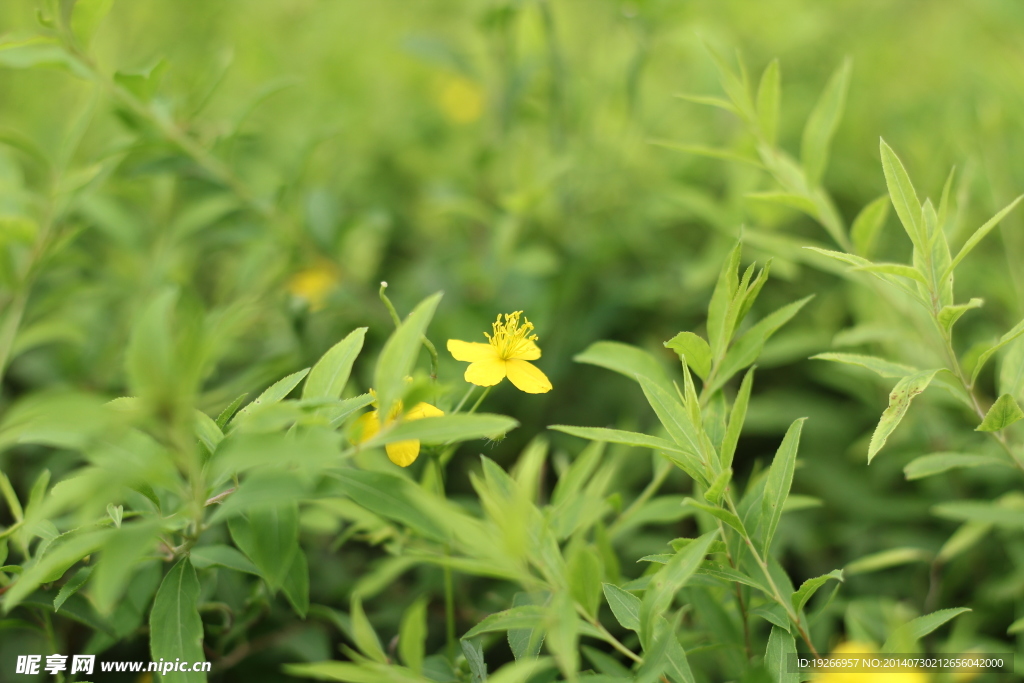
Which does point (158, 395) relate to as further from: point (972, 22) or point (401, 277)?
point (972, 22)

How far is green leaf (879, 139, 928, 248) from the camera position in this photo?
0.64 m

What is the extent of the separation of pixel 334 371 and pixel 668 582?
335mm

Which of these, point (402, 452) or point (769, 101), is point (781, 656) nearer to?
point (402, 452)

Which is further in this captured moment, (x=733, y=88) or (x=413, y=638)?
(x=733, y=88)

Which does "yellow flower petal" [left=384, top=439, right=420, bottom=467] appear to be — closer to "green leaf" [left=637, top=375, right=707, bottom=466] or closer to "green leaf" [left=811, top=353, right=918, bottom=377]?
"green leaf" [left=637, top=375, right=707, bottom=466]

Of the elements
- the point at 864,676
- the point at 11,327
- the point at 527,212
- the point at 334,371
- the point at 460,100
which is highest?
the point at 460,100

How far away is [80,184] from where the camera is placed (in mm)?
957

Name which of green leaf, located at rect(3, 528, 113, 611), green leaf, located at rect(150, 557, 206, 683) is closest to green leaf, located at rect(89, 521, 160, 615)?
green leaf, located at rect(3, 528, 113, 611)

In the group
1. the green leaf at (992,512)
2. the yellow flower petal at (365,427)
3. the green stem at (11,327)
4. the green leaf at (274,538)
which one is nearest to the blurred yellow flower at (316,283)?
the green stem at (11,327)

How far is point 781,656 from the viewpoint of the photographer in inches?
24.1

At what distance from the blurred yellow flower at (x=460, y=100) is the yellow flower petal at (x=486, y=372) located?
1.39 meters

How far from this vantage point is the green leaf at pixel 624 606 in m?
0.62

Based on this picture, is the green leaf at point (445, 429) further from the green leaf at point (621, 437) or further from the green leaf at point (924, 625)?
the green leaf at point (924, 625)

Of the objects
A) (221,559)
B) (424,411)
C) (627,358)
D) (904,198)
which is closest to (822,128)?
(904,198)
